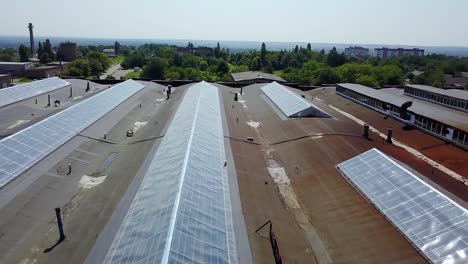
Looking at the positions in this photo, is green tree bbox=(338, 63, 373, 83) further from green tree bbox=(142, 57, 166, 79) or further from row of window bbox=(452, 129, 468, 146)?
row of window bbox=(452, 129, 468, 146)

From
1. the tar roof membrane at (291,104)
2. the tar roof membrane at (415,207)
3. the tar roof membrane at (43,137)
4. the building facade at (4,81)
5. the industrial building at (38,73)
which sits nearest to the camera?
the tar roof membrane at (415,207)

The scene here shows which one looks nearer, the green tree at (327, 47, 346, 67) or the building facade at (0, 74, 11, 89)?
the building facade at (0, 74, 11, 89)

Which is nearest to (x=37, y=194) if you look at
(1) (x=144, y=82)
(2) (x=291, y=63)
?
(1) (x=144, y=82)

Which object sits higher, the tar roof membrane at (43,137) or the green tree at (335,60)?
the green tree at (335,60)

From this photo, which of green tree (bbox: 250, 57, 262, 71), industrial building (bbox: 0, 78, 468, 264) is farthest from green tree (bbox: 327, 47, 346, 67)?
industrial building (bbox: 0, 78, 468, 264)

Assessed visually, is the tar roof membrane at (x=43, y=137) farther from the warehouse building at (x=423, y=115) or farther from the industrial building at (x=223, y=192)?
the warehouse building at (x=423, y=115)

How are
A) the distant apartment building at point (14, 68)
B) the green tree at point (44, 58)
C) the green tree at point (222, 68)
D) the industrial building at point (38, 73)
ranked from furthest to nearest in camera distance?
1. the green tree at point (44, 58)
2. the green tree at point (222, 68)
3. the distant apartment building at point (14, 68)
4. the industrial building at point (38, 73)

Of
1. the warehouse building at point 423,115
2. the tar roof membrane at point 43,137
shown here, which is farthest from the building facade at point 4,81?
the warehouse building at point 423,115

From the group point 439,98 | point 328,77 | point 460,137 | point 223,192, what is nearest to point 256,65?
point 328,77
